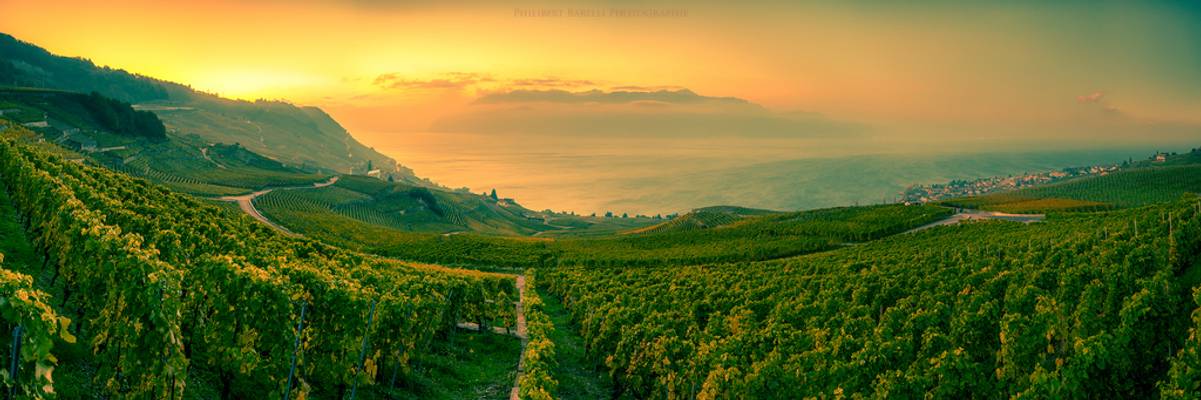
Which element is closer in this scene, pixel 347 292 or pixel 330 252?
pixel 347 292

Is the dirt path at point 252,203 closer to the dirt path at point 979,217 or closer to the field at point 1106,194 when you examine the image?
the dirt path at point 979,217

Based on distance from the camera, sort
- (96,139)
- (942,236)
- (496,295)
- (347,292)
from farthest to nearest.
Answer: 1. (96,139)
2. (942,236)
3. (496,295)
4. (347,292)

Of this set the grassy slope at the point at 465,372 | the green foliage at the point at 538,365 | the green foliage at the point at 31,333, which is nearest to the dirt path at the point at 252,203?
the grassy slope at the point at 465,372

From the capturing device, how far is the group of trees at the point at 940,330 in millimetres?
19172

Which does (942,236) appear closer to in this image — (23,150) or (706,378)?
(706,378)

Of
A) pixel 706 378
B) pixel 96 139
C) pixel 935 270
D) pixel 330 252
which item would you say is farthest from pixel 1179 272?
pixel 96 139

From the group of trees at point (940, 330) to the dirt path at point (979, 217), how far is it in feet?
142

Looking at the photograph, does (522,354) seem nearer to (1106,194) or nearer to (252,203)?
(252,203)

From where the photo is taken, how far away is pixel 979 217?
313ft

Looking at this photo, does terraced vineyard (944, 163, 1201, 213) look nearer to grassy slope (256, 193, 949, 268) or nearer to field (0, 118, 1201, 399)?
grassy slope (256, 193, 949, 268)

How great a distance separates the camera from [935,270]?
44.4 m

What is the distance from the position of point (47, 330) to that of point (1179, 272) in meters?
45.3

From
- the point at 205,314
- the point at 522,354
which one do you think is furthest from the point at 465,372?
the point at 205,314

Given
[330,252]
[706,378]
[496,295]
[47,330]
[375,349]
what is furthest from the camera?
[330,252]
